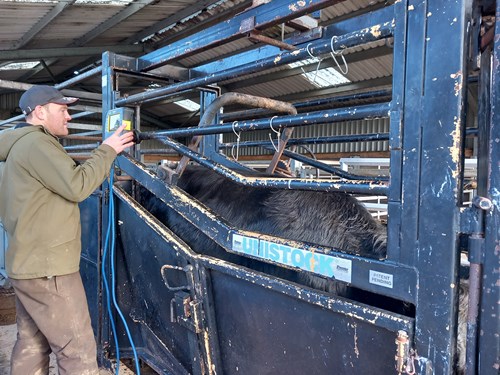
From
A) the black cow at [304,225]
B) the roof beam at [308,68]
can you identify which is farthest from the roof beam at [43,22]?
the black cow at [304,225]

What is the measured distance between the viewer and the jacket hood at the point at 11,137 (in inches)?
83.4

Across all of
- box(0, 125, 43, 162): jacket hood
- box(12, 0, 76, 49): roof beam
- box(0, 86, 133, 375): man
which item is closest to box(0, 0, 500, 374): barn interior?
box(0, 86, 133, 375): man

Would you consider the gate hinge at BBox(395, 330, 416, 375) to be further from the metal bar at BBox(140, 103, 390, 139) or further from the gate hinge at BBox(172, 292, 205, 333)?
the gate hinge at BBox(172, 292, 205, 333)

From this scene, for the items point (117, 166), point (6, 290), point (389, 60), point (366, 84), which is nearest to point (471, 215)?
point (117, 166)

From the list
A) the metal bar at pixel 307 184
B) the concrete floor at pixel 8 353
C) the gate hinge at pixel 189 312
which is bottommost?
the concrete floor at pixel 8 353

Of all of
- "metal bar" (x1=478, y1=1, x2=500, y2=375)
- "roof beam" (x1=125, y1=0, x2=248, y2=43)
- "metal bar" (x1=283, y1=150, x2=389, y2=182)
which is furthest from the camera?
"roof beam" (x1=125, y1=0, x2=248, y2=43)

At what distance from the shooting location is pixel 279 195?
6.48 ft

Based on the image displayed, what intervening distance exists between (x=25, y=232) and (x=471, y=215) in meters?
1.91

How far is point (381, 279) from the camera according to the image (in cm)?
123

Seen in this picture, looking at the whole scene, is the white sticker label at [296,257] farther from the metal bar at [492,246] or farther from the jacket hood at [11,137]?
the jacket hood at [11,137]

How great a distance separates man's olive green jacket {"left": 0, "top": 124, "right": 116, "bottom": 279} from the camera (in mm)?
2002

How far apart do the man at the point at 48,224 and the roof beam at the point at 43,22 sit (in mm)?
5417

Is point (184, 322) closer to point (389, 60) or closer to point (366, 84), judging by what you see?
point (389, 60)

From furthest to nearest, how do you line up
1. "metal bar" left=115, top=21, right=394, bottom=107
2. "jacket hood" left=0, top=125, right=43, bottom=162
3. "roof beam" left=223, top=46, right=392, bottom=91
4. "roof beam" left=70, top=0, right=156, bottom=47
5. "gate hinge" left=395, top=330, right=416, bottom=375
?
"roof beam" left=223, top=46, right=392, bottom=91
"roof beam" left=70, top=0, right=156, bottom=47
"jacket hood" left=0, top=125, right=43, bottom=162
"metal bar" left=115, top=21, right=394, bottom=107
"gate hinge" left=395, top=330, right=416, bottom=375
